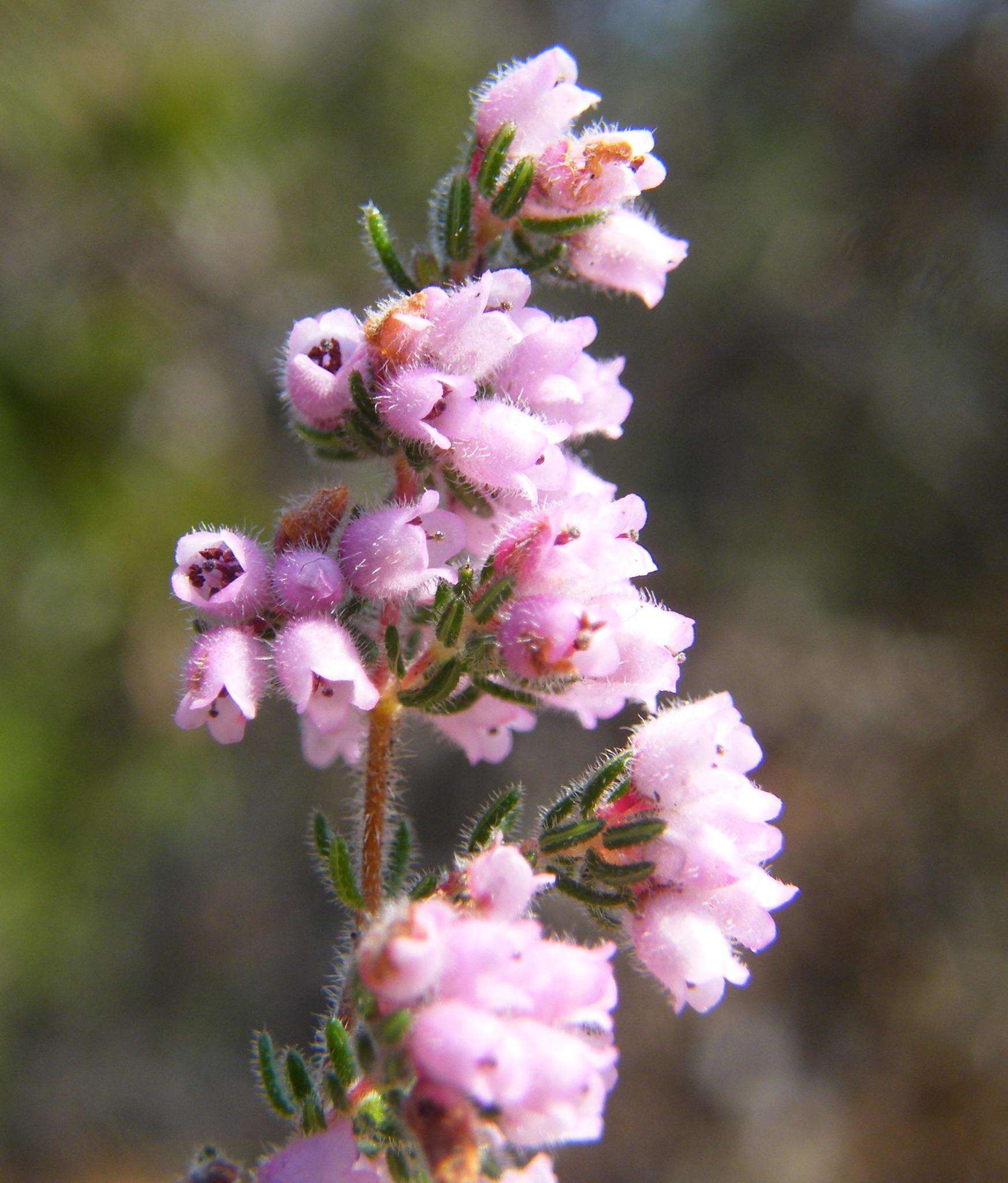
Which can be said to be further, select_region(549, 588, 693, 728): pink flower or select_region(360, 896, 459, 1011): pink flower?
select_region(549, 588, 693, 728): pink flower

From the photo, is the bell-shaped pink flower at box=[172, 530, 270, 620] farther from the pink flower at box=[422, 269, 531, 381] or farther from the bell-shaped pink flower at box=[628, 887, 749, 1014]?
the bell-shaped pink flower at box=[628, 887, 749, 1014]

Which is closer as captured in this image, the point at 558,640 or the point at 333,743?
the point at 558,640

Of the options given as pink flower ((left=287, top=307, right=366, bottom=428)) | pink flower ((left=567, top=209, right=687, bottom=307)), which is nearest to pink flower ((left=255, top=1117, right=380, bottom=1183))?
A: pink flower ((left=287, top=307, right=366, bottom=428))

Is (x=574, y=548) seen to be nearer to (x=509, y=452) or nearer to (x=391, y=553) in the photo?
(x=509, y=452)

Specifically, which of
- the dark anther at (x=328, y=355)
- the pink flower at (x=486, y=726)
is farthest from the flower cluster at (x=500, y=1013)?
the dark anther at (x=328, y=355)

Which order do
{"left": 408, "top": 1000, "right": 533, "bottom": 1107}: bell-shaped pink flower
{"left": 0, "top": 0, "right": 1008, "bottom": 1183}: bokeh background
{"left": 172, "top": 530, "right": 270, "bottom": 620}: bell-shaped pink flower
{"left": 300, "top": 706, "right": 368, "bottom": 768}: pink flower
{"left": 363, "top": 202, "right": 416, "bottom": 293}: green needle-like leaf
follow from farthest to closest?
{"left": 0, "top": 0, "right": 1008, "bottom": 1183}: bokeh background
{"left": 300, "top": 706, "right": 368, "bottom": 768}: pink flower
{"left": 363, "top": 202, "right": 416, "bottom": 293}: green needle-like leaf
{"left": 172, "top": 530, "right": 270, "bottom": 620}: bell-shaped pink flower
{"left": 408, "top": 1000, "right": 533, "bottom": 1107}: bell-shaped pink flower

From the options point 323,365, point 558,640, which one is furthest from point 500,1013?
point 323,365

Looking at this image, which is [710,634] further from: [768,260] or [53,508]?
[53,508]
